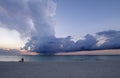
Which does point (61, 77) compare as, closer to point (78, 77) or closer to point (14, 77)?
point (78, 77)

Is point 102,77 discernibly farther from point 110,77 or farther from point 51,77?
point 51,77

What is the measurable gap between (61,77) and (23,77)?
2855 millimetres

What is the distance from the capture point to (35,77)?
34.6 ft

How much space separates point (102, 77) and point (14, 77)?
6555 millimetres

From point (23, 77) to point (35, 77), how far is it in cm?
90

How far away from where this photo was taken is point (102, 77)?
34.1 feet

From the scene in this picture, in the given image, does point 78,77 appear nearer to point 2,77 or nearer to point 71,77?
point 71,77

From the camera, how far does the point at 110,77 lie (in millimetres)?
10281

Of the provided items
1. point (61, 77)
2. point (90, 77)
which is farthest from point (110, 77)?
point (61, 77)

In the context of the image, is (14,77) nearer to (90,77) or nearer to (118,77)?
(90,77)

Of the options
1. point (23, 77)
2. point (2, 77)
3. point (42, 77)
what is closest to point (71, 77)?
point (42, 77)

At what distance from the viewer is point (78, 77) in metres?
10.5

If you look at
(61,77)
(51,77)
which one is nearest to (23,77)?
(51,77)

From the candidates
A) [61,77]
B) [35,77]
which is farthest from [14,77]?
[61,77]
